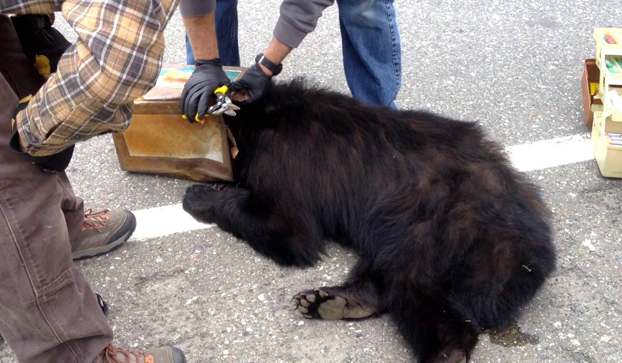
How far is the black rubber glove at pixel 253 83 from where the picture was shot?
10.1 feet

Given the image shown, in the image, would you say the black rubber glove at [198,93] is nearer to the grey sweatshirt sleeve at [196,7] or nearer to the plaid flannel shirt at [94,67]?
the grey sweatshirt sleeve at [196,7]

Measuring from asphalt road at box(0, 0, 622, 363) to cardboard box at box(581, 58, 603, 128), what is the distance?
4.3 inches

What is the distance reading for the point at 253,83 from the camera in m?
3.08

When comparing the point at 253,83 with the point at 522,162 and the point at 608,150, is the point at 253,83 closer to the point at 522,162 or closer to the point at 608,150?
the point at 522,162

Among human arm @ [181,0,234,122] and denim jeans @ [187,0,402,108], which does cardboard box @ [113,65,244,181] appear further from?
denim jeans @ [187,0,402,108]

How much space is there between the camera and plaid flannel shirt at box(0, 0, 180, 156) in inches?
65.4

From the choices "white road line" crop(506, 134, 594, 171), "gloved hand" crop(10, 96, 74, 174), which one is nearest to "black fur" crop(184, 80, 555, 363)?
"white road line" crop(506, 134, 594, 171)

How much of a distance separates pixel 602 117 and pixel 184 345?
2406 mm

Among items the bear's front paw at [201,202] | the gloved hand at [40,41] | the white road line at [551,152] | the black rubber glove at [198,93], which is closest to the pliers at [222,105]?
the black rubber glove at [198,93]

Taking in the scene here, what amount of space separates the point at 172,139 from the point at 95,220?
22.3 inches

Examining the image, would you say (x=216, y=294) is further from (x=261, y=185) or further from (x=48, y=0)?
(x=48, y=0)

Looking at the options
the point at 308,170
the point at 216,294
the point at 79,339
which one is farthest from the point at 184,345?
the point at 308,170

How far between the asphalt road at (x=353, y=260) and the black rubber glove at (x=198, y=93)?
0.62 m

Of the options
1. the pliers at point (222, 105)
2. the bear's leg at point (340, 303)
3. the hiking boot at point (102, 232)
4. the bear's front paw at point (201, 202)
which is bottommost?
the bear's leg at point (340, 303)
